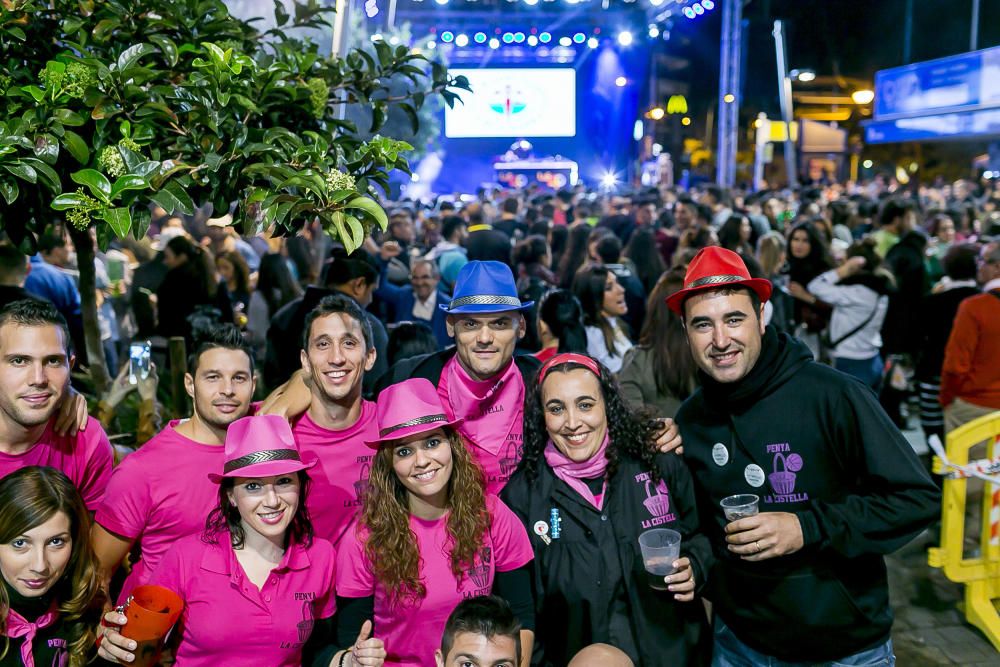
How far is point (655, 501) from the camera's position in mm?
A: 2896

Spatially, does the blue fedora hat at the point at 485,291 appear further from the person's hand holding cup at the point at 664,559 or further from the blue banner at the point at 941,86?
the blue banner at the point at 941,86

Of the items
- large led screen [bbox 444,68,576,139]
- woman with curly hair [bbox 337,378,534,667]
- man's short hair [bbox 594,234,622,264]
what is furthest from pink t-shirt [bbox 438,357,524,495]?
large led screen [bbox 444,68,576,139]

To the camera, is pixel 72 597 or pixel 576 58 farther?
pixel 576 58

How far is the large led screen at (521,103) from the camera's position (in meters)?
28.6

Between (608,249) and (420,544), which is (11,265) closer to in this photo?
(420,544)

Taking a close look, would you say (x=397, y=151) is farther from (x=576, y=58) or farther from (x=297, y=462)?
(x=576, y=58)

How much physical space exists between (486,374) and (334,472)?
68 centimetres

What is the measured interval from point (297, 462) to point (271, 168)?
0.91 metres

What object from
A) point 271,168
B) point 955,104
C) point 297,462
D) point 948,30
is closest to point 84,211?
point 271,168

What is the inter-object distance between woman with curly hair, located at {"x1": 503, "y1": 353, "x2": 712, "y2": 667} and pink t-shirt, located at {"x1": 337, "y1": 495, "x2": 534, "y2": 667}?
20 centimetres

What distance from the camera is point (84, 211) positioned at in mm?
2498

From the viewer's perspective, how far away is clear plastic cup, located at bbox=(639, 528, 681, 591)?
2639mm

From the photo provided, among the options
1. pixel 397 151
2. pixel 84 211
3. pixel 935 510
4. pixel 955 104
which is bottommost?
pixel 935 510

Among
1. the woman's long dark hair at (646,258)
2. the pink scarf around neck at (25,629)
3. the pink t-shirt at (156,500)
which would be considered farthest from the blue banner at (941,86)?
the pink scarf around neck at (25,629)
